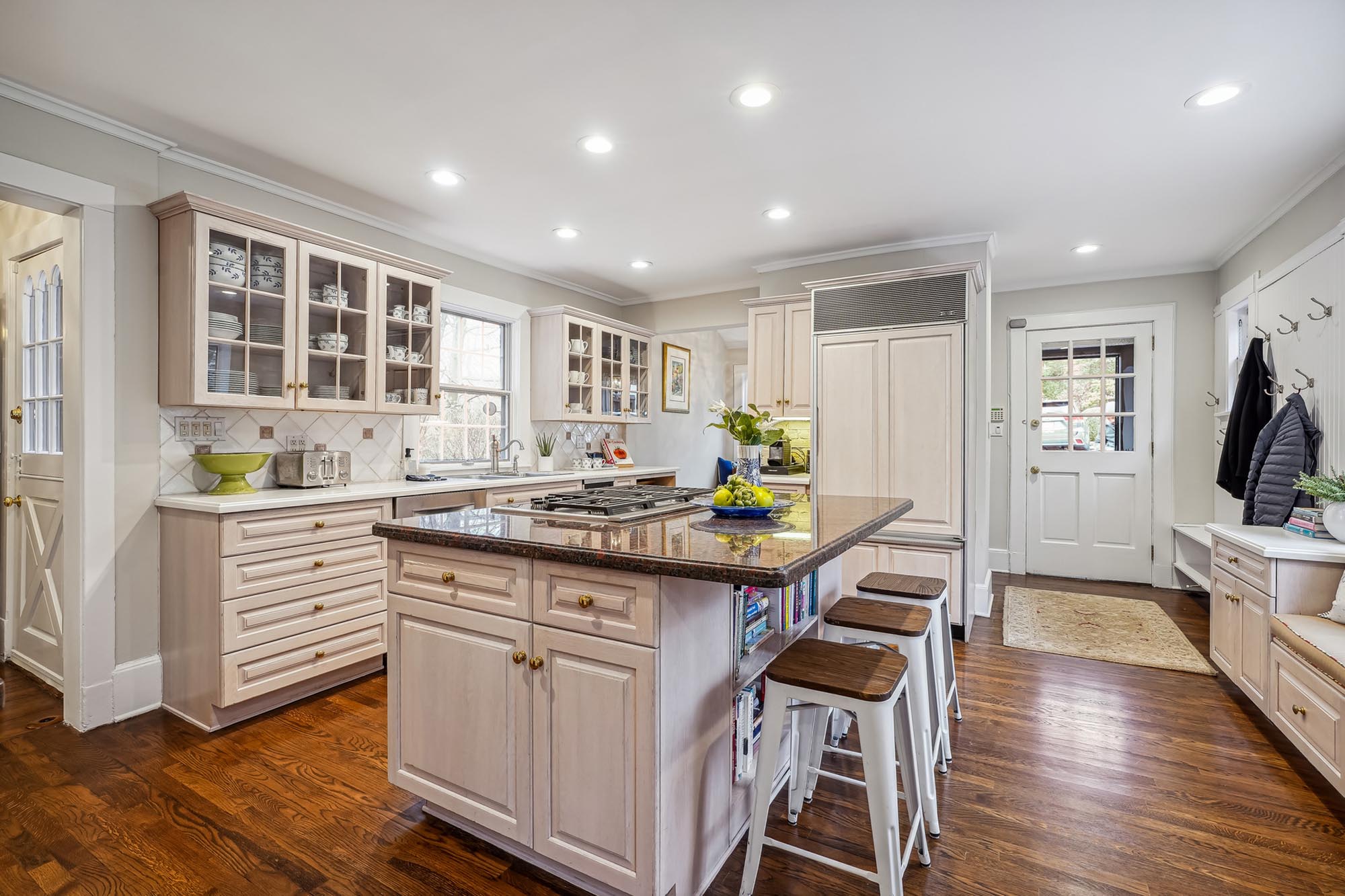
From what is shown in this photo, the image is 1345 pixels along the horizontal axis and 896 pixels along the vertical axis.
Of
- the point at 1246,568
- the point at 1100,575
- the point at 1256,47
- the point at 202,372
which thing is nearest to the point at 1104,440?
the point at 1100,575

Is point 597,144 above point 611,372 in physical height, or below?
above

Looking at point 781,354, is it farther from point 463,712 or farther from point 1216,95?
point 463,712

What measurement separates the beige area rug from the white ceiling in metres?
2.49

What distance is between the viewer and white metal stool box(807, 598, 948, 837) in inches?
73.3

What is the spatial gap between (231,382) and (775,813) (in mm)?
2866

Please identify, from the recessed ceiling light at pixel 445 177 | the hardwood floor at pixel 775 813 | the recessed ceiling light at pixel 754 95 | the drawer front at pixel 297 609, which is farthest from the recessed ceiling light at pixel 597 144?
the hardwood floor at pixel 775 813

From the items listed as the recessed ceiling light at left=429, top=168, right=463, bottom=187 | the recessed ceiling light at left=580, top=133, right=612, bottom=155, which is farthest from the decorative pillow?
the recessed ceiling light at left=429, top=168, right=463, bottom=187

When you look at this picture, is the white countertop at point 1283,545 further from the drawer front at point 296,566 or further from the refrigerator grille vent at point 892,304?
the drawer front at point 296,566

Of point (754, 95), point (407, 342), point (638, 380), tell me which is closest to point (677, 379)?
point (638, 380)

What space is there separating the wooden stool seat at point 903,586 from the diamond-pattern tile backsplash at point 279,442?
2.81 m

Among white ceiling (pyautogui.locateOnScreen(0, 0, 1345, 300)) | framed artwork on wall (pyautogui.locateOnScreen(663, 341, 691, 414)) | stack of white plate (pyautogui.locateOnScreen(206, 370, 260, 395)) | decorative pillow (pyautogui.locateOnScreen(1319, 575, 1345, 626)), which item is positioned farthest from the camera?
framed artwork on wall (pyautogui.locateOnScreen(663, 341, 691, 414))

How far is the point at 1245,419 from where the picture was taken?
3.88 meters

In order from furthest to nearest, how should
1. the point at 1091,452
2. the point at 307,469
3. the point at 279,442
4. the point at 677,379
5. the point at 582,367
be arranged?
1. the point at 677,379
2. the point at 1091,452
3. the point at 582,367
4. the point at 279,442
5. the point at 307,469

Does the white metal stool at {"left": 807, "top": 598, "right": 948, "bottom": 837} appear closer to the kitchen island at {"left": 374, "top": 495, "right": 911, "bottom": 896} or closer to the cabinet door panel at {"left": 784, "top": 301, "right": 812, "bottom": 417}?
the kitchen island at {"left": 374, "top": 495, "right": 911, "bottom": 896}
